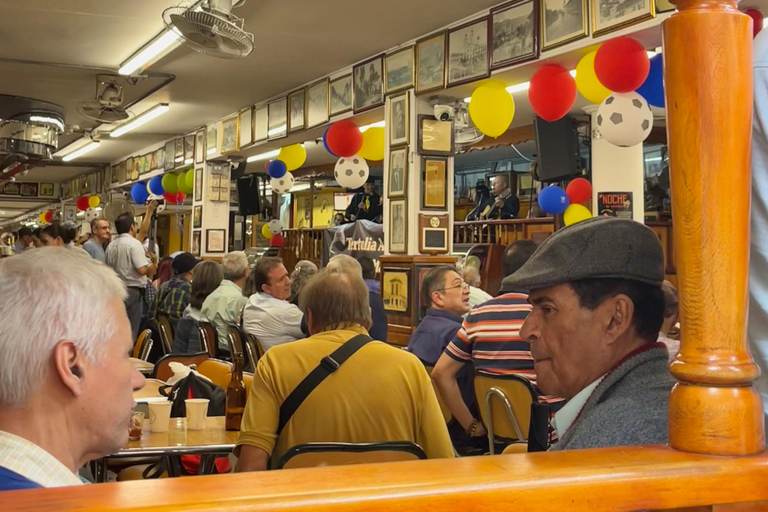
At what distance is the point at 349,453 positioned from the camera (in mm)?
2389

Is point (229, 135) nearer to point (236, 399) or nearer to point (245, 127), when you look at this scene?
point (245, 127)

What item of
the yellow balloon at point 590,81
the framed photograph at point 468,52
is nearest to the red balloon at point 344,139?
the framed photograph at point 468,52

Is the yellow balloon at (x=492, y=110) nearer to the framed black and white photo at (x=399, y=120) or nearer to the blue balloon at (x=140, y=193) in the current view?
the framed black and white photo at (x=399, y=120)

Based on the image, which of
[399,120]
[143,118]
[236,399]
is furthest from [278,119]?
[236,399]

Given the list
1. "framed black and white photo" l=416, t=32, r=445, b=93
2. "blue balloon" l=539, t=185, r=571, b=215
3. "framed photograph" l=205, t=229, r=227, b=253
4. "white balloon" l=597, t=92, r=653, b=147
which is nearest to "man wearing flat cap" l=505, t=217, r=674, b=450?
"white balloon" l=597, t=92, r=653, b=147

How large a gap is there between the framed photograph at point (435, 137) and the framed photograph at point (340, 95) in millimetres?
1420

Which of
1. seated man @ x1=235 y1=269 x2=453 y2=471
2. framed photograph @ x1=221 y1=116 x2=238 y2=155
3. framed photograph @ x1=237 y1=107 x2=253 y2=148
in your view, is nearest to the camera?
seated man @ x1=235 y1=269 x2=453 y2=471

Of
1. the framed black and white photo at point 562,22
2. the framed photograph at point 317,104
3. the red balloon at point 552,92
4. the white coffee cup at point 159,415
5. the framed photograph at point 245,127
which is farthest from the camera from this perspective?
the framed photograph at point 245,127

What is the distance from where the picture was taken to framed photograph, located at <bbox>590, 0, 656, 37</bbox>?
212 inches

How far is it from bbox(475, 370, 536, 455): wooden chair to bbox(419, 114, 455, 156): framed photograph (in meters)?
4.29

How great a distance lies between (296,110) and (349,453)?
26.8ft

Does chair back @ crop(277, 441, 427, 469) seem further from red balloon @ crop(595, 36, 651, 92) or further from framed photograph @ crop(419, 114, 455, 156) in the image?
framed photograph @ crop(419, 114, 455, 156)

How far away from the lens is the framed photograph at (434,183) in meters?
7.77

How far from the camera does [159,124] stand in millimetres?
13039
